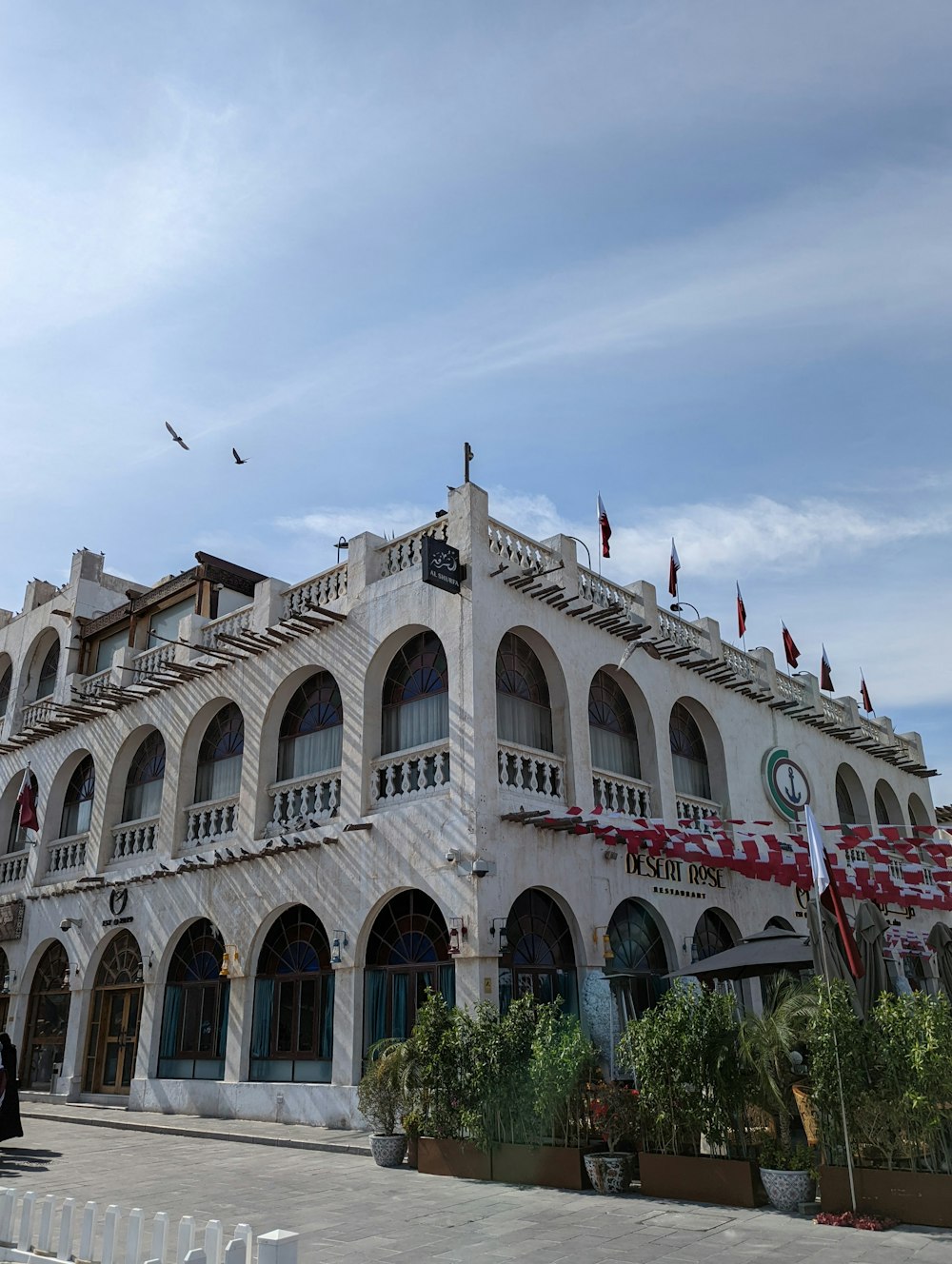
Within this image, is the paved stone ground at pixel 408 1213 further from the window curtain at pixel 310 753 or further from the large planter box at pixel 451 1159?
the window curtain at pixel 310 753

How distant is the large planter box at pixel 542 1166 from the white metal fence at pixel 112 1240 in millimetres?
4064

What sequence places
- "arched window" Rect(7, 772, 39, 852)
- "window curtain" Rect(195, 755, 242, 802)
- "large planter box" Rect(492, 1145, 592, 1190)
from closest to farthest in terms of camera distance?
1. "large planter box" Rect(492, 1145, 592, 1190)
2. "window curtain" Rect(195, 755, 242, 802)
3. "arched window" Rect(7, 772, 39, 852)

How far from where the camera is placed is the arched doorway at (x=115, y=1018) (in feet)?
64.3

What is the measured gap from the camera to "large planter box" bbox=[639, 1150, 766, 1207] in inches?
352

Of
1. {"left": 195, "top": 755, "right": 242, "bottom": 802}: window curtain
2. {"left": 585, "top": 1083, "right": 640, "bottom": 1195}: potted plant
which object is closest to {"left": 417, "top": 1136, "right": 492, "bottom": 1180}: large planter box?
{"left": 585, "top": 1083, "right": 640, "bottom": 1195}: potted plant

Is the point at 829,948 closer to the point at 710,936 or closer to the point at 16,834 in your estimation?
the point at 710,936

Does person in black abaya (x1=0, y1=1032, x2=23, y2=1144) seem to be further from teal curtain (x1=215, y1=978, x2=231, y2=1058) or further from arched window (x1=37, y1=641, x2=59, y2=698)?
arched window (x1=37, y1=641, x2=59, y2=698)

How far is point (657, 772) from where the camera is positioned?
61.2ft

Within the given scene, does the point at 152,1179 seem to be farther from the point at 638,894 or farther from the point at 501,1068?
the point at 638,894

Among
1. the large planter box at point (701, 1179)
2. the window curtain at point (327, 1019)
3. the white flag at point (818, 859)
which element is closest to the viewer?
the large planter box at point (701, 1179)

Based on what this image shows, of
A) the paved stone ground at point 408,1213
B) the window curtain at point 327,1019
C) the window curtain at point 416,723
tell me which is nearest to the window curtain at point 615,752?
the window curtain at point 416,723

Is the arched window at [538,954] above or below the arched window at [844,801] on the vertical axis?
below

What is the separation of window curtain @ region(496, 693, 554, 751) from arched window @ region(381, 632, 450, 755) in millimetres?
943

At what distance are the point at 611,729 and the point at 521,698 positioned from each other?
2708 mm
